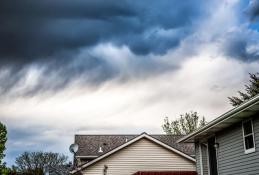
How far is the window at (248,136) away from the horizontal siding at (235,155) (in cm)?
21

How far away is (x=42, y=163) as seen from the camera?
171 ft

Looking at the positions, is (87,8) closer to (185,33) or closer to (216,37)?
(185,33)

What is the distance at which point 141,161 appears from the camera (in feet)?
94.4

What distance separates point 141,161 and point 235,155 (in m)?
14.2

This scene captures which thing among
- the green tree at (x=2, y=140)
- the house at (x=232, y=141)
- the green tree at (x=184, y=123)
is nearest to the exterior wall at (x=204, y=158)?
the house at (x=232, y=141)

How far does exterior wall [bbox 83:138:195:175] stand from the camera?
28212 mm

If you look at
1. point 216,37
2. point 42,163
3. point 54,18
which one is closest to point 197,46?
point 216,37

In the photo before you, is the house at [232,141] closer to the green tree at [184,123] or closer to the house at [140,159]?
the house at [140,159]

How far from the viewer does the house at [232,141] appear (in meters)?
13.6

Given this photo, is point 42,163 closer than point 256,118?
No

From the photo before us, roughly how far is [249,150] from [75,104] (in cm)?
1779

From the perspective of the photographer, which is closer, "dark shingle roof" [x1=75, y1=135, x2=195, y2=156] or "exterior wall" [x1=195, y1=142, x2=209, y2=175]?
"exterior wall" [x1=195, y1=142, x2=209, y2=175]

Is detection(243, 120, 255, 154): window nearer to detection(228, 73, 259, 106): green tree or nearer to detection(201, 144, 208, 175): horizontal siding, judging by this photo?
detection(201, 144, 208, 175): horizontal siding

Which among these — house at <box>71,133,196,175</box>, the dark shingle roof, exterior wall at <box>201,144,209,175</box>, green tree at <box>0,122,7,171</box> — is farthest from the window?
the dark shingle roof
